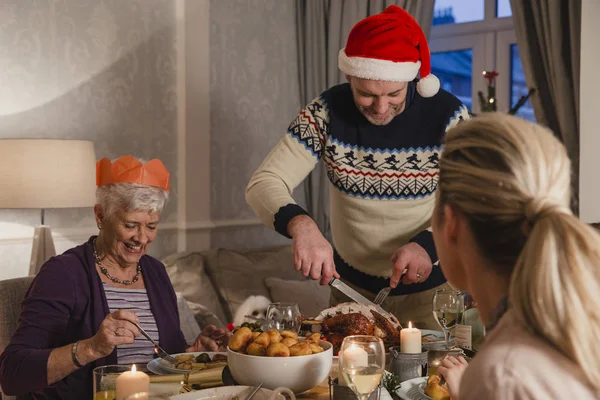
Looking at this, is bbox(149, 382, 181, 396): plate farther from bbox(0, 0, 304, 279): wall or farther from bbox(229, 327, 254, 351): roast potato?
bbox(0, 0, 304, 279): wall

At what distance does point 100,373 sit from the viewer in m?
1.35

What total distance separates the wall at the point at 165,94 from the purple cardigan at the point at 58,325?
1.31 metres

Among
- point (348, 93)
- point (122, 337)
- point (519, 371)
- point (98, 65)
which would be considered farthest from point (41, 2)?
point (519, 371)

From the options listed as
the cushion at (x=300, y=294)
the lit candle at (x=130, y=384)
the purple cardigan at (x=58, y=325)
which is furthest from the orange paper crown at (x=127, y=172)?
the cushion at (x=300, y=294)

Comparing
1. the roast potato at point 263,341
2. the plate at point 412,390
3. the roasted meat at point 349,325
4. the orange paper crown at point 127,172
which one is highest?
the orange paper crown at point 127,172

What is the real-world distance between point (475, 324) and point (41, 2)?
2410 mm

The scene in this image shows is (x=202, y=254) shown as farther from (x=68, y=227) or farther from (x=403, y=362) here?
(x=403, y=362)

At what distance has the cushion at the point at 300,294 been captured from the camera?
3602 mm

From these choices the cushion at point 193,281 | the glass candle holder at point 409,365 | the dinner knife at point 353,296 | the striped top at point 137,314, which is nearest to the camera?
the glass candle holder at point 409,365

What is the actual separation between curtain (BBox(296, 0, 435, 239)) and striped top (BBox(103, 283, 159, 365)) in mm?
2433

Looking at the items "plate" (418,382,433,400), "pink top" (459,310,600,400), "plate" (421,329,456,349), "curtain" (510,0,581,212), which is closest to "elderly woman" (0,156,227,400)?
"plate" (421,329,456,349)

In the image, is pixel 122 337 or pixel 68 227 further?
pixel 68 227

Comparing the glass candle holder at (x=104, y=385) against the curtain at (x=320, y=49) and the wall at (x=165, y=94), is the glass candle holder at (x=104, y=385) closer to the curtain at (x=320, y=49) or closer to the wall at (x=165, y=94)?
the wall at (x=165, y=94)

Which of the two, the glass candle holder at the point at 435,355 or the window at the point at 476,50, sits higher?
the window at the point at 476,50
